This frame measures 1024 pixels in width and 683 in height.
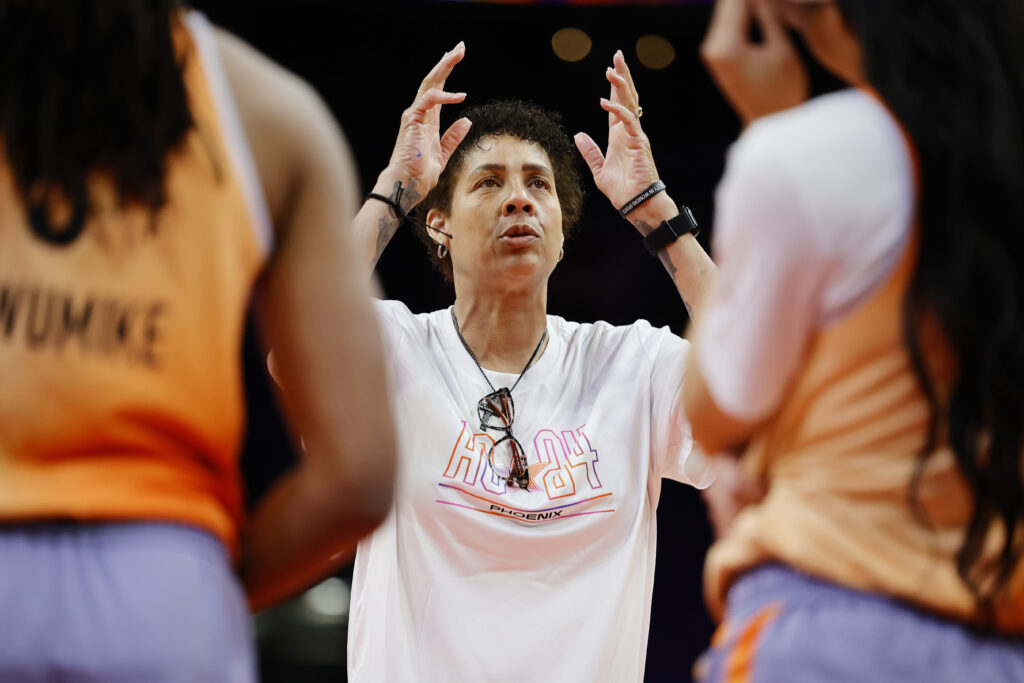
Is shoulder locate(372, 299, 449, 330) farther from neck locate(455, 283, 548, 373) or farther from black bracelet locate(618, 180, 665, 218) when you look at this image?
black bracelet locate(618, 180, 665, 218)

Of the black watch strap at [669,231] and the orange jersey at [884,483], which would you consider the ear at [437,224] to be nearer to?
the black watch strap at [669,231]

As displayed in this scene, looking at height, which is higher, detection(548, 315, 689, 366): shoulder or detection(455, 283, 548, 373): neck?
detection(455, 283, 548, 373): neck

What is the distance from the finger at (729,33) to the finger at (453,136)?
128 centimetres

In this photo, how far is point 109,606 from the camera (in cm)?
83

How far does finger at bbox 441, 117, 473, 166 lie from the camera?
2.44m

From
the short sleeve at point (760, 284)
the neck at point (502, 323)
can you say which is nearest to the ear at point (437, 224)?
the neck at point (502, 323)

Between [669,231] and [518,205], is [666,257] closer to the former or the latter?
[669,231]

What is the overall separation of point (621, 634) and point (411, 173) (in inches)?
41.6

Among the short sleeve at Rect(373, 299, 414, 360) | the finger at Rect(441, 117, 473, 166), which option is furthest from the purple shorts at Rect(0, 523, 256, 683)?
the finger at Rect(441, 117, 473, 166)

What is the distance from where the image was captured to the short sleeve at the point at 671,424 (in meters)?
2.15

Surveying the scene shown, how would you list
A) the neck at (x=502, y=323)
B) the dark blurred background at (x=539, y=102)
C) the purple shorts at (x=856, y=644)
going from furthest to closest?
the dark blurred background at (x=539, y=102) → the neck at (x=502, y=323) → the purple shorts at (x=856, y=644)

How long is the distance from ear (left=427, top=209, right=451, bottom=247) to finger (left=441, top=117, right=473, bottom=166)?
0.25 metres

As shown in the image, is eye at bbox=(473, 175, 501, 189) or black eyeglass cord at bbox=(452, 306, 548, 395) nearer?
black eyeglass cord at bbox=(452, 306, 548, 395)

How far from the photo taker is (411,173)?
231 cm
